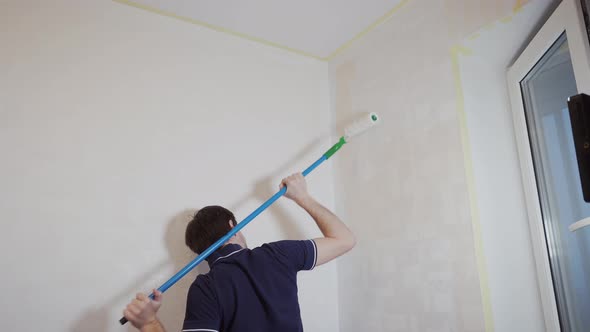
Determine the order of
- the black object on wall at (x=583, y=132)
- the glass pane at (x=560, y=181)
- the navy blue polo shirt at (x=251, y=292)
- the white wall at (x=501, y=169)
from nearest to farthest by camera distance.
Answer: the black object on wall at (x=583, y=132) → the navy blue polo shirt at (x=251, y=292) → the glass pane at (x=560, y=181) → the white wall at (x=501, y=169)

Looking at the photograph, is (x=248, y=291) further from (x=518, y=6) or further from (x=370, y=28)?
(x=370, y=28)

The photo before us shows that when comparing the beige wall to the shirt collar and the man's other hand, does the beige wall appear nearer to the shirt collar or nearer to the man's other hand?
the shirt collar

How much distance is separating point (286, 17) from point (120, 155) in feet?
3.22

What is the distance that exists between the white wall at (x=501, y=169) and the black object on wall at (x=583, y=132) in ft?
2.51

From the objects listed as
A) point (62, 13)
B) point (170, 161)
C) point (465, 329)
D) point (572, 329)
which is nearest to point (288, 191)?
point (170, 161)

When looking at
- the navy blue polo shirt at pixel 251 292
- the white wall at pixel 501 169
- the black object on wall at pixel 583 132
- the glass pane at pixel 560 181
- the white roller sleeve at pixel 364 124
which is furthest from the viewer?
the white roller sleeve at pixel 364 124

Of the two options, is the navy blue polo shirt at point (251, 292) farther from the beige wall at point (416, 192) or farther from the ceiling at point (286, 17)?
the ceiling at point (286, 17)

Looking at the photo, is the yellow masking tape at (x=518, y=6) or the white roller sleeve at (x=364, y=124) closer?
the yellow masking tape at (x=518, y=6)

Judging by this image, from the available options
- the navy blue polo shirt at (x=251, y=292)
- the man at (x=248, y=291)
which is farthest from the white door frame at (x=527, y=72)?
the navy blue polo shirt at (x=251, y=292)

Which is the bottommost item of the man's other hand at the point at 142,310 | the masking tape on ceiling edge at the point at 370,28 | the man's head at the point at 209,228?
the man's other hand at the point at 142,310

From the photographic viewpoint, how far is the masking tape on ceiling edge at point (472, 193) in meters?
1.32

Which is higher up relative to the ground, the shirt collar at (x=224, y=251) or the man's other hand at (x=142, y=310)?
the shirt collar at (x=224, y=251)

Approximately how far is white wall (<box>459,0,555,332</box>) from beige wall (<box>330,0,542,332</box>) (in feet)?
0.03

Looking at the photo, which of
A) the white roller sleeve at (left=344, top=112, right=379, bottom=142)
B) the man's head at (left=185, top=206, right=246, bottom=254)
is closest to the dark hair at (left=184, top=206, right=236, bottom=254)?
the man's head at (left=185, top=206, right=246, bottom=254)
